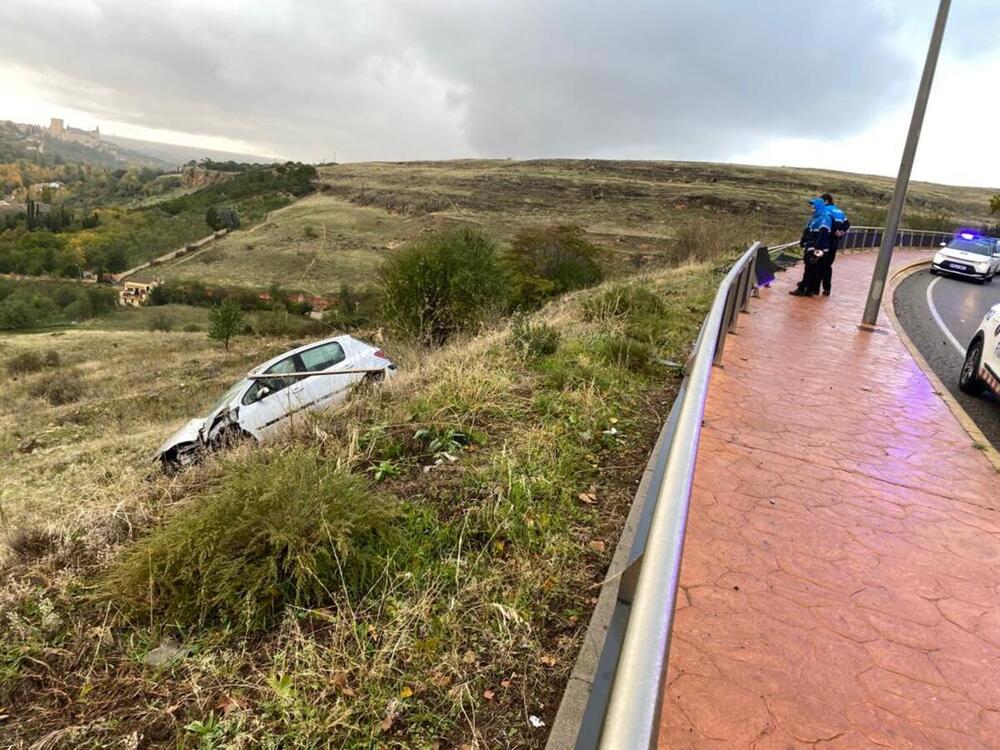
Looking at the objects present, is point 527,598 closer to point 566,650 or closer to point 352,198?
point 566,650

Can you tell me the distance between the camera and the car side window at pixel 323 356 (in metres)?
Result: 11.0

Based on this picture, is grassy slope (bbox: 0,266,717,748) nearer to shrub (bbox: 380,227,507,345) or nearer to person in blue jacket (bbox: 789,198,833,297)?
person in blue jacket (bbox: 789,198,833,297)

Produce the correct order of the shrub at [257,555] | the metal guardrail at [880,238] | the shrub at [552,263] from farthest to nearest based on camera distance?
the shrub at [552,263] → the metal guardrail at [880,238] → the shrub at [257,555]

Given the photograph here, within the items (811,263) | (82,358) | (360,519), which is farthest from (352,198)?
(360,519)

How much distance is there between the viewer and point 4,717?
8.57 ft

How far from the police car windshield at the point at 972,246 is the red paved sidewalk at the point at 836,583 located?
1926cm

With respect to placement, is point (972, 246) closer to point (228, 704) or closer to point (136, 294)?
point (228, 704)

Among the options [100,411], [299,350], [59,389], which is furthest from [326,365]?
[59,389]

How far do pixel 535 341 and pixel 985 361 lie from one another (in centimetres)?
506

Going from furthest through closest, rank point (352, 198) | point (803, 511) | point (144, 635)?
point (352, 198), point (803, 511), point (144, 635)

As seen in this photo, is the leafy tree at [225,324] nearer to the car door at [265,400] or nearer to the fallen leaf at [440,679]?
the car door at [265,400]

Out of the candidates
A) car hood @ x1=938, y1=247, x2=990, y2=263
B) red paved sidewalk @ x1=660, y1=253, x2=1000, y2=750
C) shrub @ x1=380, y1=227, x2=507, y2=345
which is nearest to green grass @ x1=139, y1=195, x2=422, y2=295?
shrub @ x1=380, y1=227, x2=507, y2=345

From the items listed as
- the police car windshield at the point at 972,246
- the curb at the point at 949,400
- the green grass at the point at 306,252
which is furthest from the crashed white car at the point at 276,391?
the green grass at the point at 306,252

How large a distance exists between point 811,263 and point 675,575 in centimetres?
1204
